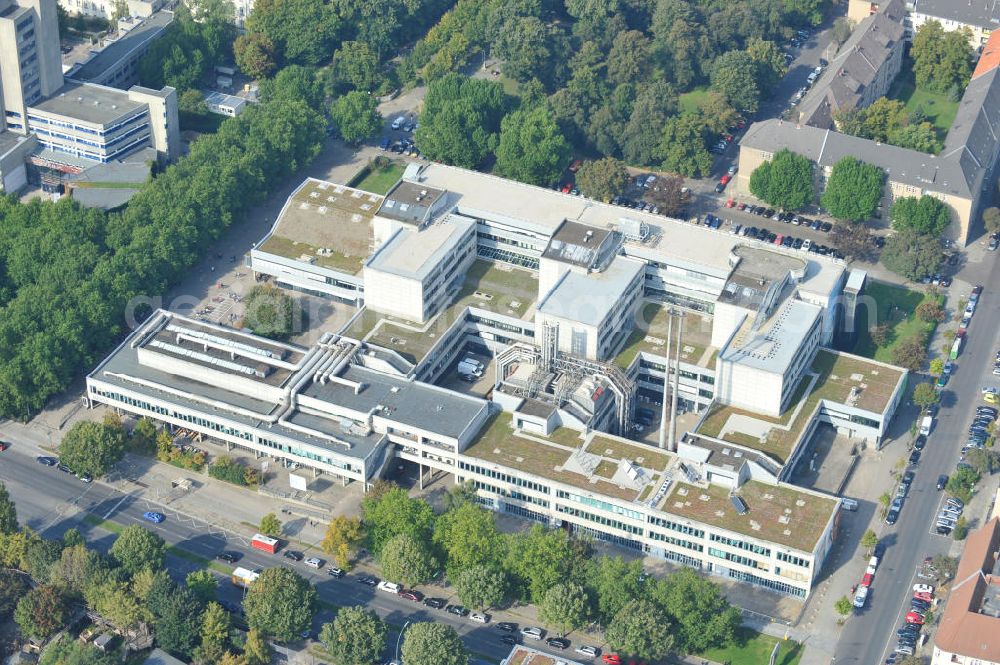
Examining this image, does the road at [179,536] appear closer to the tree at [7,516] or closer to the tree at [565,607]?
the tree at [565,607]

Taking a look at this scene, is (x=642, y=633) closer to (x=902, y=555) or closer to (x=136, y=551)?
(x=902, y=555)

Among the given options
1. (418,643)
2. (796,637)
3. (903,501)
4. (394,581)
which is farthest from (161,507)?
(903,501)

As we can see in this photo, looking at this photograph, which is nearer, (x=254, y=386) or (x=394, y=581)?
(x=394, y=581)

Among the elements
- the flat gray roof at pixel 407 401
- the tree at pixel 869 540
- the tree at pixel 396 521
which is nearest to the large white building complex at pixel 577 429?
the flat gray roof at pixel 407 401

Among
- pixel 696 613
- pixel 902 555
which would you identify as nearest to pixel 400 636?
pixel 696 613

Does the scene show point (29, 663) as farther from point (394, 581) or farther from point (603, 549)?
point (603, 549)

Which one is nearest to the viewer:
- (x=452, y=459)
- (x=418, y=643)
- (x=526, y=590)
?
(x=418, y=643)

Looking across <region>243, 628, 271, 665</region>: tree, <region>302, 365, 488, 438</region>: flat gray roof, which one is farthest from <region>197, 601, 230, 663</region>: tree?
<region>302, 365, 488, 438</region>: flat gray roof
